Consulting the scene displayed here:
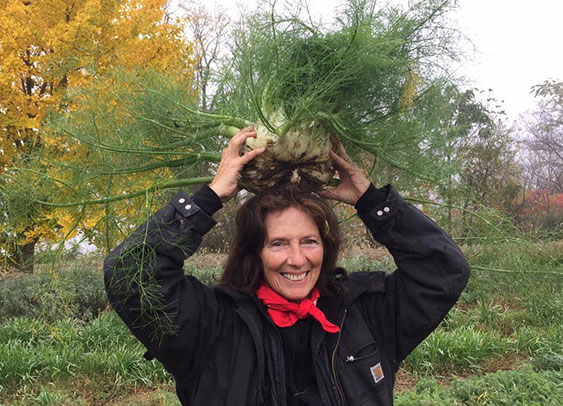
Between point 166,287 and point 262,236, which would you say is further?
point 262,236

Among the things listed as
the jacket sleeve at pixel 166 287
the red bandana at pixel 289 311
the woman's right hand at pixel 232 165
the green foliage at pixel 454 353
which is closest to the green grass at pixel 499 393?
the green foliage at pixel 454 353

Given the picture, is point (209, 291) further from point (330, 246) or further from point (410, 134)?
point (410, 134)

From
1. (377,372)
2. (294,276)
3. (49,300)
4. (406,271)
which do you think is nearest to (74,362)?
(49,300)

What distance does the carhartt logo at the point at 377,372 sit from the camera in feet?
6.81

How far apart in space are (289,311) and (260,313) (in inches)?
5.0

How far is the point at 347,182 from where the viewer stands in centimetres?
238

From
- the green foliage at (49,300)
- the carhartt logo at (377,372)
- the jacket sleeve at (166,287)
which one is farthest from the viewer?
the green foliage at (49,300)

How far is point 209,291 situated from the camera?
7.30 feet

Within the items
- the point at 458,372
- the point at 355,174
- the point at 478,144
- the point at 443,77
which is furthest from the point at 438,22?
the point at 478,144

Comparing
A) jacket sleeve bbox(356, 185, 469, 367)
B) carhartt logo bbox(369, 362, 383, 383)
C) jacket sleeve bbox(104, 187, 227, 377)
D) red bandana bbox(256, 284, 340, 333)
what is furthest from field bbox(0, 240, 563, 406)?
jacket sleeve bbox(104, 187, 227, 377)

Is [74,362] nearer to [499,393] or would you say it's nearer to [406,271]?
[499,393]

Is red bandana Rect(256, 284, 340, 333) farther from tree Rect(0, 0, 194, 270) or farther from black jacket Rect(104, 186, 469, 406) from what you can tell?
tree Rect(0, 0, 194, 270)

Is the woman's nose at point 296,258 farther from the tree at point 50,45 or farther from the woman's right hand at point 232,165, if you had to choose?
the tree at point 50,45

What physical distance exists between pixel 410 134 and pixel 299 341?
3.69 feet
